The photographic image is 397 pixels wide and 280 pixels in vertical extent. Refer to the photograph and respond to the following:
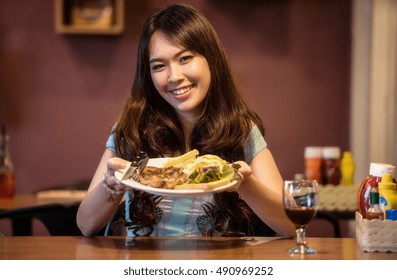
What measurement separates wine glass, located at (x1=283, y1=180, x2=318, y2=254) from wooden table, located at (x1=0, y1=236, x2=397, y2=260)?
1.5 inches

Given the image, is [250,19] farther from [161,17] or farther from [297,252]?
[297,252]

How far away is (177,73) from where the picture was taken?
6.31 feet

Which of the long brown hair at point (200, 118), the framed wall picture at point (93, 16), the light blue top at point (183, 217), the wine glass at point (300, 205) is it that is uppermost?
the framed wall picture at point (93, 16)

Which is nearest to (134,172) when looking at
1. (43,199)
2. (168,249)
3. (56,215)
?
(168,249)

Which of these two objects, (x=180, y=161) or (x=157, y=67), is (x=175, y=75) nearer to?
(x=157, y=67)

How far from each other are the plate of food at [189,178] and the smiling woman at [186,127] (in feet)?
0.90

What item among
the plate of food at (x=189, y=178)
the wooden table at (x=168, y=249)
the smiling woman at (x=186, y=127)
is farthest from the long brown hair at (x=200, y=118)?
the plate of food at (x=189, y=178)

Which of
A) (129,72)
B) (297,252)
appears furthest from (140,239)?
(129,72)

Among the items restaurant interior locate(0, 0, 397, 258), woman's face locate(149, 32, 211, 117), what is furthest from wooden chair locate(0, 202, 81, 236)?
restaurant interior locate(0, 0, 397, 258)

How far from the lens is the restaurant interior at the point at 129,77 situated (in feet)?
14.6

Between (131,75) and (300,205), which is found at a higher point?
(131,75)

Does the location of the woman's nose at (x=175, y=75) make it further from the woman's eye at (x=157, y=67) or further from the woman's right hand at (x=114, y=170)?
the woman's right hand at (x=114, y=170)

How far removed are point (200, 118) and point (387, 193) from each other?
2.07 ft

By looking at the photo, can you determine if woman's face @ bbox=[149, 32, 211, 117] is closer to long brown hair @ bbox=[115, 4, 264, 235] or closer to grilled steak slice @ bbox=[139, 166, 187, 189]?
long brown hair @ bbox=[115, 4, 264, 235]
